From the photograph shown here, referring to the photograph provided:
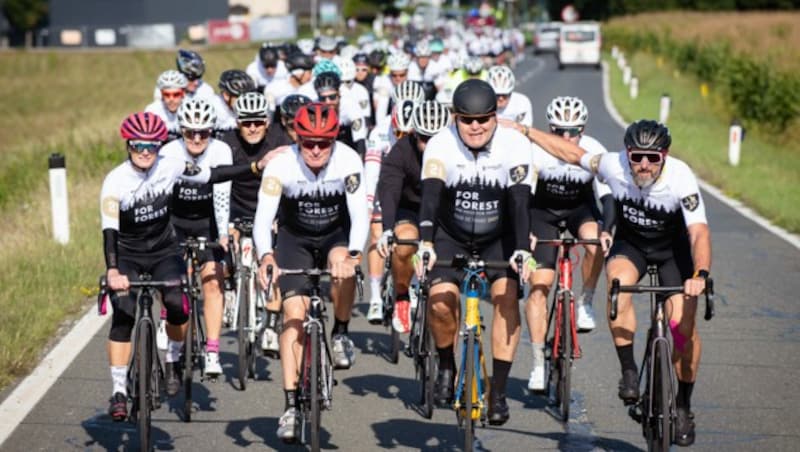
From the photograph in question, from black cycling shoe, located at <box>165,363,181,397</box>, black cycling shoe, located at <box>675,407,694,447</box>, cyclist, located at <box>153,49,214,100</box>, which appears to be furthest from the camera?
cyclist, located at <box>153,49,214,100</box>

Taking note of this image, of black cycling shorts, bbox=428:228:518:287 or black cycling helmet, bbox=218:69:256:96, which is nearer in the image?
black cycling shorts, bbox=428:228:518:287

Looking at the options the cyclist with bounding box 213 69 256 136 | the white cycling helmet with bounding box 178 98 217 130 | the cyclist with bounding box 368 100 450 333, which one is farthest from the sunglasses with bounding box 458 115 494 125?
the cyclist with bounding box 213 69 256 136

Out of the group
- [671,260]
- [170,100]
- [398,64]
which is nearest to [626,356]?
[671,260]

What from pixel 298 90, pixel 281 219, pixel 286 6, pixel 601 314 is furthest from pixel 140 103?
pixel 286 6

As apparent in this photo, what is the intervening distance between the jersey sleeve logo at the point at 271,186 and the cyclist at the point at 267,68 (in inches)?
380

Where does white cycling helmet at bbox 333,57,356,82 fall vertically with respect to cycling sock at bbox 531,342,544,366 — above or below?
above

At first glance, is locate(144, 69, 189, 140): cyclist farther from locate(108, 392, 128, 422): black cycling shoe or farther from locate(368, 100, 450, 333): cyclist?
locate(108, 392, 128, 422): black cycling shoe

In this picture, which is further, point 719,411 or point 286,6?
point 286,6

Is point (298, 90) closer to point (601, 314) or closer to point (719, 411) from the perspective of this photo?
point (601, 314)

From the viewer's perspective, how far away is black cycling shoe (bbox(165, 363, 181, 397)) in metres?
9.22

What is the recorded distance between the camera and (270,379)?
407 inches

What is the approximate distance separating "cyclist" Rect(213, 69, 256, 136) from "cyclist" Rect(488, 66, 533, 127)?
2125mm

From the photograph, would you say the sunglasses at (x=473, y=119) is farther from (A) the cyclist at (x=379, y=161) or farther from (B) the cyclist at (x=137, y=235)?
(A) the cyclist at (x=379, y=161)

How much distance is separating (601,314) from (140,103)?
3544 cm
